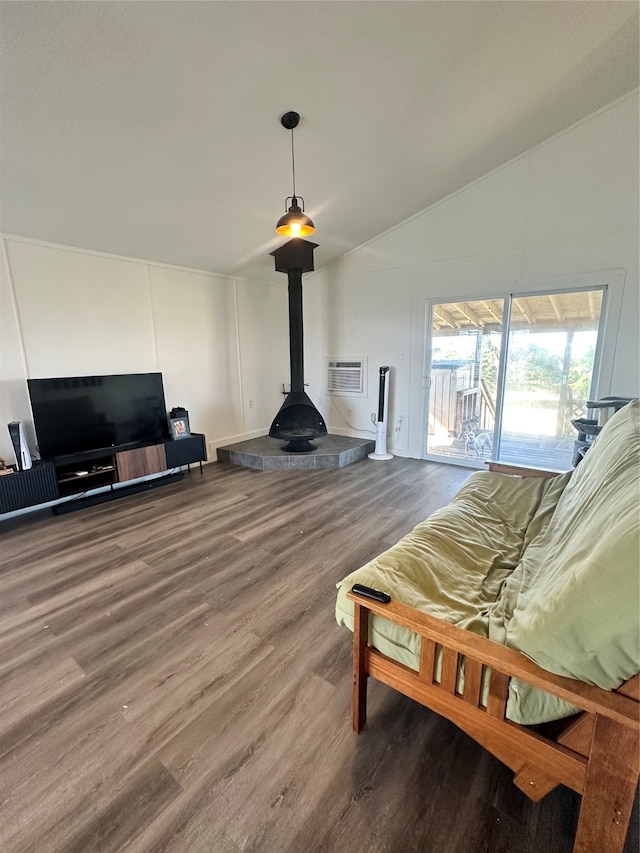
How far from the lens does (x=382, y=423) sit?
4.83 m

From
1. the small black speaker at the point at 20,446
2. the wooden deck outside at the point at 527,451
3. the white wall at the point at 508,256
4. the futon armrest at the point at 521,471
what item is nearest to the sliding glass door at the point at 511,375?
the wooden deck outside at the point at 527,451

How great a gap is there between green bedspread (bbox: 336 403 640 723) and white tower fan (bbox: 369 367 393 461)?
2491 millimetres

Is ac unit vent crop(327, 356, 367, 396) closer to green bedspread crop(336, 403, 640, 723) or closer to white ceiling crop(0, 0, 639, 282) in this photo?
white ceiling crop(0, 0, 639, 282)

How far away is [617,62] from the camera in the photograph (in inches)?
105

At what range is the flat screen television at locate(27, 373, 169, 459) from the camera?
3221 mm

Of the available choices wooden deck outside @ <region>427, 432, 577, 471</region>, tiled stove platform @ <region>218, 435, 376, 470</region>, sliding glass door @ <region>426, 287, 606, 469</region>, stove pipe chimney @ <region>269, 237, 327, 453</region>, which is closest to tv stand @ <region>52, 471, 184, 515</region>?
tiled stove platform @ <region>218, 435, 376, 470</region>

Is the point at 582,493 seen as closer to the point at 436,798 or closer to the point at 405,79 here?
the point at 436,798

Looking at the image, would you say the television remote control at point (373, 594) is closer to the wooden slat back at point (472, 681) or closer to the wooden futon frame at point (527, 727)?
the wooden futon frame at point (527, 727)

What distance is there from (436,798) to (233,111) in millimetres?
3531

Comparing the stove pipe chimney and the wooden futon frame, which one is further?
the stove pipe chimney

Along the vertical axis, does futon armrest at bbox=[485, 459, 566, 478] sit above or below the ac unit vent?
below

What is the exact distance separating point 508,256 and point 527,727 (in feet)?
13.5

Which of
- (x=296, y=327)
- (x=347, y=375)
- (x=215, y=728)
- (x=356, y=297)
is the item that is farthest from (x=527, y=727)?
(x=356, y=297)

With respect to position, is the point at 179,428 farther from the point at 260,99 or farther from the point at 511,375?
the point at 511,375
